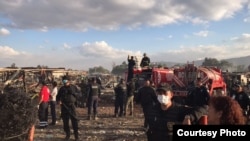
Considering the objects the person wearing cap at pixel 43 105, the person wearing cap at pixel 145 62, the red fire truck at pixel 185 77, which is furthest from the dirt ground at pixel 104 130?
the person wearing cap at pixel 145 62

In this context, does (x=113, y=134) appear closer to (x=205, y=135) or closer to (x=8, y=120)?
(x=8, y=120)

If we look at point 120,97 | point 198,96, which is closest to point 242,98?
point 198,96

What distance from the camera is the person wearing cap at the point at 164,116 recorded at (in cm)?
489

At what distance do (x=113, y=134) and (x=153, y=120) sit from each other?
6844mm

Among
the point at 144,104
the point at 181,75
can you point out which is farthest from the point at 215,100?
the point at 181,75

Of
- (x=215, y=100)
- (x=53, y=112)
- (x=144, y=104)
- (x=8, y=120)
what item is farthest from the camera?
(x=53, y=112)

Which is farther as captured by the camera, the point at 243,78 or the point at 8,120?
the point at 243,78

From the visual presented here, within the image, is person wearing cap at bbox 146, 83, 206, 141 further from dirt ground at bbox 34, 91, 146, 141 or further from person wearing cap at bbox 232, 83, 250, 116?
dirt ground at bbox 34, 91, 146, 141

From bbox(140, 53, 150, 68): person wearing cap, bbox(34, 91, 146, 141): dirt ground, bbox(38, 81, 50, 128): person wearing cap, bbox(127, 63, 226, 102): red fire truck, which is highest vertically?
bbox(140, 53, 150, 68): person wearing cap

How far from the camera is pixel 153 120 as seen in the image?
521 cm

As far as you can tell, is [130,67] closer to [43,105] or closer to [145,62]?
[145,62]

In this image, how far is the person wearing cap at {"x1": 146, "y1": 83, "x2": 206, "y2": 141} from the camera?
16.0 feet

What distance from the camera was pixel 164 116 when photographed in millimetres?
5055

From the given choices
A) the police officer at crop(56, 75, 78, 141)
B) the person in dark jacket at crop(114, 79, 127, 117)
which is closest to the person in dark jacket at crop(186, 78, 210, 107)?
the police officer at crop(56, 75, 78, 141)
